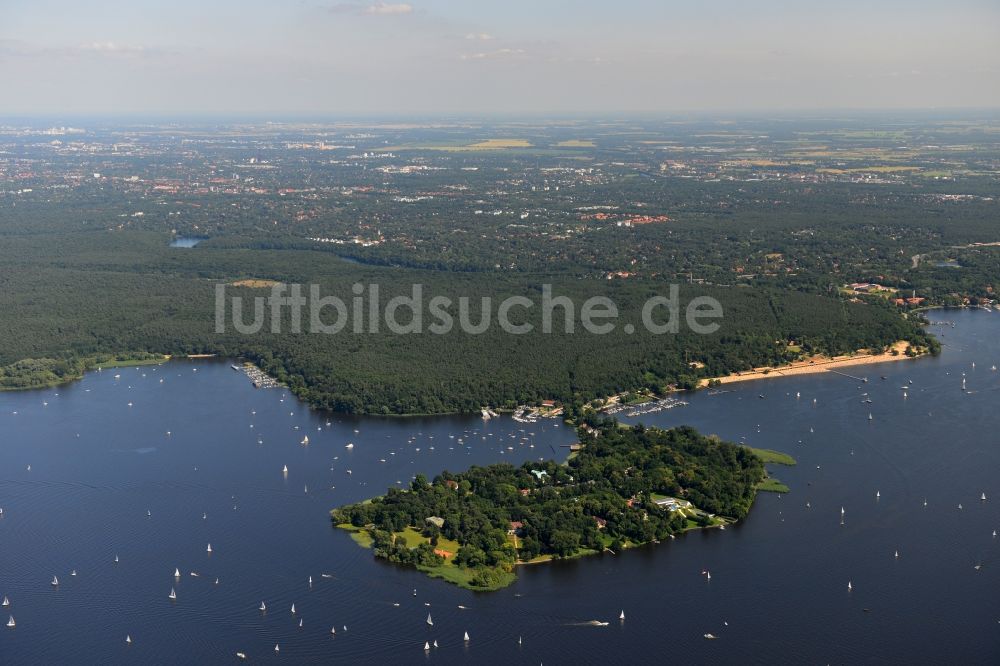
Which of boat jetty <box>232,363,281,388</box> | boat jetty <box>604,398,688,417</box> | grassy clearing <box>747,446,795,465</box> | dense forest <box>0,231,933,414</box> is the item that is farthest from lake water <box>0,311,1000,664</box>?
dense forest <box>0,231,933,414</box>

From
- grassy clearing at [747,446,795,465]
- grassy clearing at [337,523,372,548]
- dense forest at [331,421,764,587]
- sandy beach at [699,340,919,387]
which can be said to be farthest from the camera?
sandy beach at [699,340,919,387]

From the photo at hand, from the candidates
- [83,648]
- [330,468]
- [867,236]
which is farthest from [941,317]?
[83,648]

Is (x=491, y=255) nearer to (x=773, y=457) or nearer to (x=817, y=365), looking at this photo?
(x=817, y=365)

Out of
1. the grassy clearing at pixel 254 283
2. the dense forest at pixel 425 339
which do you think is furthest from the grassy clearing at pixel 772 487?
the grassy clearing at pixel 254 283

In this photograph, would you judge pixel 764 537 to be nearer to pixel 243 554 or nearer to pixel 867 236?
pixel 243 554

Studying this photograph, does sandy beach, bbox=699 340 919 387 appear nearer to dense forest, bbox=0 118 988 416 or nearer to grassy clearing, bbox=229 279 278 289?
dense forest, bbox=0 118 988 416

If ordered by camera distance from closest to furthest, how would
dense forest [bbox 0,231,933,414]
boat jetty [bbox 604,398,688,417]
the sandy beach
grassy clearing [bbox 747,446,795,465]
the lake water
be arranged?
the lake water
grassy clearing [bbox 747,446,795,465]
boat jetty [bbox 604,398,688,417]
dense forest [bbox 0,231,933,414]
the sandy beach

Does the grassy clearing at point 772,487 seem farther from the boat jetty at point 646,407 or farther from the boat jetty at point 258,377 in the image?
the boat jetty at point 258,377
